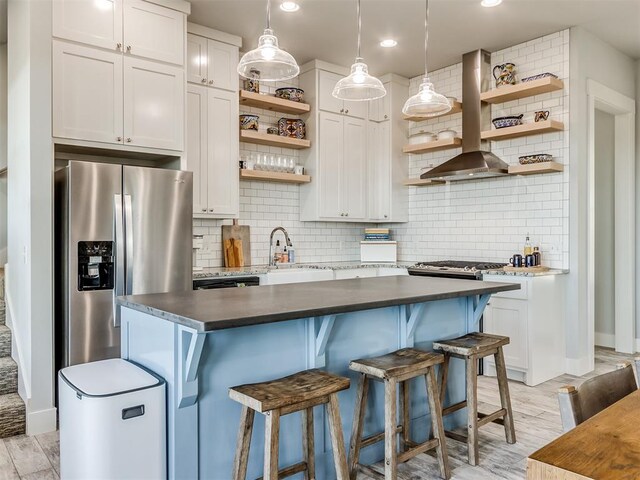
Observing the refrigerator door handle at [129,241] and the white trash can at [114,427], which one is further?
the refrigerator door handle at [129,241]

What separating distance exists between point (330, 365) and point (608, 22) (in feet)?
13.0

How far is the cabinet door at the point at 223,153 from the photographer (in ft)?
14.3

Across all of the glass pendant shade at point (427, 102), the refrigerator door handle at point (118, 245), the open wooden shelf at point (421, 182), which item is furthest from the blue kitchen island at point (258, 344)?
the open wooden shelf at point (421, 182)

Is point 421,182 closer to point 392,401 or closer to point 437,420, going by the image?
point 437,420

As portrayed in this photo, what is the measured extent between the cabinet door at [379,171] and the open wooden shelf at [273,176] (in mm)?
921

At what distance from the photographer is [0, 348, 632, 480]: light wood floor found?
2.57m

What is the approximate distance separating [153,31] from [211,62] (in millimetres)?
717

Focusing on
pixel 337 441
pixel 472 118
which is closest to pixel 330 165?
pixel 472 118

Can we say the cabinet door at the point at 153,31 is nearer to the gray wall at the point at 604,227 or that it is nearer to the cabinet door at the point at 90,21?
the cabinet door at the point at 90,21

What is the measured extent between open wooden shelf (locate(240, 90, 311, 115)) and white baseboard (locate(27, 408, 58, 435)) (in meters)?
3.04

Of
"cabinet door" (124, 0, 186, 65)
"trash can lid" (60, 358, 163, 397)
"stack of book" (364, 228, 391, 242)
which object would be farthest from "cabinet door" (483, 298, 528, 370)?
"cabinet door" (124, 0, 186, 65)

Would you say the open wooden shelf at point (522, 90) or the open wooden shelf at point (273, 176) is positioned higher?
the open wooden shelf at point (522, 90)

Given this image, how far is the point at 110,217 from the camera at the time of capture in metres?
3.28

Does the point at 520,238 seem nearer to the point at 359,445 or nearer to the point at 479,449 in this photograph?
the point at 479,449
